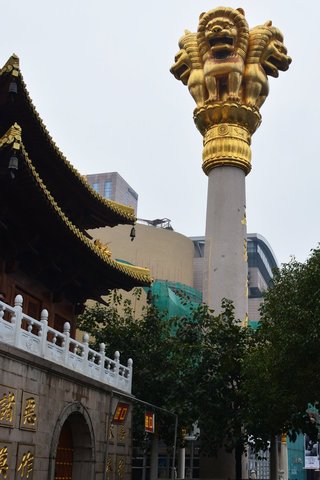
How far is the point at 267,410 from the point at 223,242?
11.1 metres

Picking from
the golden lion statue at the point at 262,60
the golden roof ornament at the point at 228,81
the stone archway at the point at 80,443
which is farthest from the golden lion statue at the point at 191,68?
the stone archway at the point at 80,443

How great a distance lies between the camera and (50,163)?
61.4 ft

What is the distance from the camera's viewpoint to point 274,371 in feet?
58.3

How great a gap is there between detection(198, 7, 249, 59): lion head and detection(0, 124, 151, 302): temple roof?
1404 centimetres

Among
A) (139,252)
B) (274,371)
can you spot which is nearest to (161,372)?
(274,371)

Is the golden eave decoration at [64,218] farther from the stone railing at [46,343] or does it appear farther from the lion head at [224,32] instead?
the lion head at [224,32]

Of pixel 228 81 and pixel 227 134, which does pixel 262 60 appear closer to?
pixel 228 81

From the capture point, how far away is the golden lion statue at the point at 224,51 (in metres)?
30.6

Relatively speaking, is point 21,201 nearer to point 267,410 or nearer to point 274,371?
point 274,371

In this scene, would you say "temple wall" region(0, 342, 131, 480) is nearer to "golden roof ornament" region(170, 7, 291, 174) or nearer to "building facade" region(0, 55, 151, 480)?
"building facade" region(0, 55, 151, 480)

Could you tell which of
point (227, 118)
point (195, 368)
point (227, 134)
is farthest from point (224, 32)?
point (195, 368)

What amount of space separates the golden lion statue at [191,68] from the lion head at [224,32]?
72cm

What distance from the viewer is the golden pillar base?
100ft

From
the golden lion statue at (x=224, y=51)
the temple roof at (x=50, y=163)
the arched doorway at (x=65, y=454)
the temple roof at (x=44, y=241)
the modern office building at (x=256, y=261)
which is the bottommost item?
the arched doorway at (x=65, y=454)
